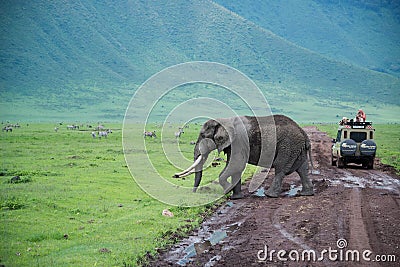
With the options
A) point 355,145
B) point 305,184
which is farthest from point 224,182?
point 355,145

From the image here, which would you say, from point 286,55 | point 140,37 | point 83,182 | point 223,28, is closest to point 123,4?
point 140,37

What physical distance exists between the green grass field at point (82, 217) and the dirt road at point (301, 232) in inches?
29.8

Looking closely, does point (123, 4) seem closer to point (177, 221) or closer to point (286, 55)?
point (286, 55)

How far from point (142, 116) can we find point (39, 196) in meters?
78.0

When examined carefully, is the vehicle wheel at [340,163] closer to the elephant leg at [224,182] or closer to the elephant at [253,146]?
the elephant at [253,146]

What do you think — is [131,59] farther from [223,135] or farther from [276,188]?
[276,188]

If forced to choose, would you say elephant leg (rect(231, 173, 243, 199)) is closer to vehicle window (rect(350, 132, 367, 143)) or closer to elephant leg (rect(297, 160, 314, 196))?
elephant leg (rect(297, 160, 314, 196))

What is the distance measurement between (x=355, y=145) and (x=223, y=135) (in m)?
9.11

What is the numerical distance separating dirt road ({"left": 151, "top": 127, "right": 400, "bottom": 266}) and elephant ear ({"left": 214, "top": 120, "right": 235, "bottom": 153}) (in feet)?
6.34

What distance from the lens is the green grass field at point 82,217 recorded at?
33.9ft

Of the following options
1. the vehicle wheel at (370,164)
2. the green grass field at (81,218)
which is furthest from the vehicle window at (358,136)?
the green grass field at (81,218)

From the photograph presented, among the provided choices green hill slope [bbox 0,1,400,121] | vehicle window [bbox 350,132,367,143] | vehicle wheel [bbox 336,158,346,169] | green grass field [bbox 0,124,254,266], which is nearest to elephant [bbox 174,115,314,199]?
green grass field [bbox 0,124,254,266]

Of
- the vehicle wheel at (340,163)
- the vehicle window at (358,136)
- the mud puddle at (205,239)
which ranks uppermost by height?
the vehicle window at (358,136)

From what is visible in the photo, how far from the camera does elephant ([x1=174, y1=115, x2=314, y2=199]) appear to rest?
1609 cm
